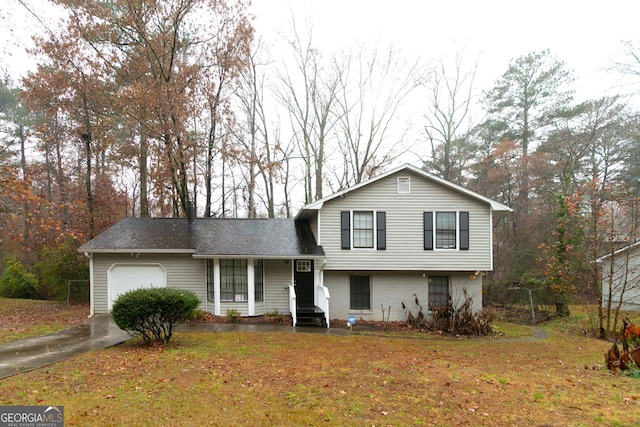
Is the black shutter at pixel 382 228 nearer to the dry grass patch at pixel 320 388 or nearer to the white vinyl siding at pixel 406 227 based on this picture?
the white vinyl siding at pixel 406 227

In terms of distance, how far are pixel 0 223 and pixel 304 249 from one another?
9.43 metres

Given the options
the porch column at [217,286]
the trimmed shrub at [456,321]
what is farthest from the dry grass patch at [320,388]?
the porch column at [217,286]

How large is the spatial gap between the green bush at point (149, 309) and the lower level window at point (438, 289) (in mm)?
10173

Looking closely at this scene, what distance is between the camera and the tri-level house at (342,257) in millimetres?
14180

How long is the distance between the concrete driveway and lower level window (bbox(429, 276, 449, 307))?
448 inches

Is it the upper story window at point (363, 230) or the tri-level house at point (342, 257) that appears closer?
the tri-level house at point (342, 257)

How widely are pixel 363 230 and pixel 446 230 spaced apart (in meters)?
3.37

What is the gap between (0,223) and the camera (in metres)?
10.4

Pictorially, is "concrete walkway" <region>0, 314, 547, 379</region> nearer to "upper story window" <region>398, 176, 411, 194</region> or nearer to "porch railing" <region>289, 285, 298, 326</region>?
"porch railing" <region>289, 285, 298, 326</region>

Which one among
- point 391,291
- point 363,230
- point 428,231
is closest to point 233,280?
point 363,230

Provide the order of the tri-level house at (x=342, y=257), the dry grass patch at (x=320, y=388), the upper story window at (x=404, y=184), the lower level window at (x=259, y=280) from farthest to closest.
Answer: the upper story window at (x=404, y=184) → the lower level window at (x=259, y=280) → the tri-level house at (x=342, y=257) → the dry grass patch at (x=320, y=388)

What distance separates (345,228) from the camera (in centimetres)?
1486

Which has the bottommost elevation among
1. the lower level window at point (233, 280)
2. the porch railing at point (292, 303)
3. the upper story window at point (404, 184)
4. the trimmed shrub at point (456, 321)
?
the trimmed shrub at point (456, 321)

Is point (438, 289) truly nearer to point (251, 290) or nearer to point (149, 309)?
point (251, 290)
